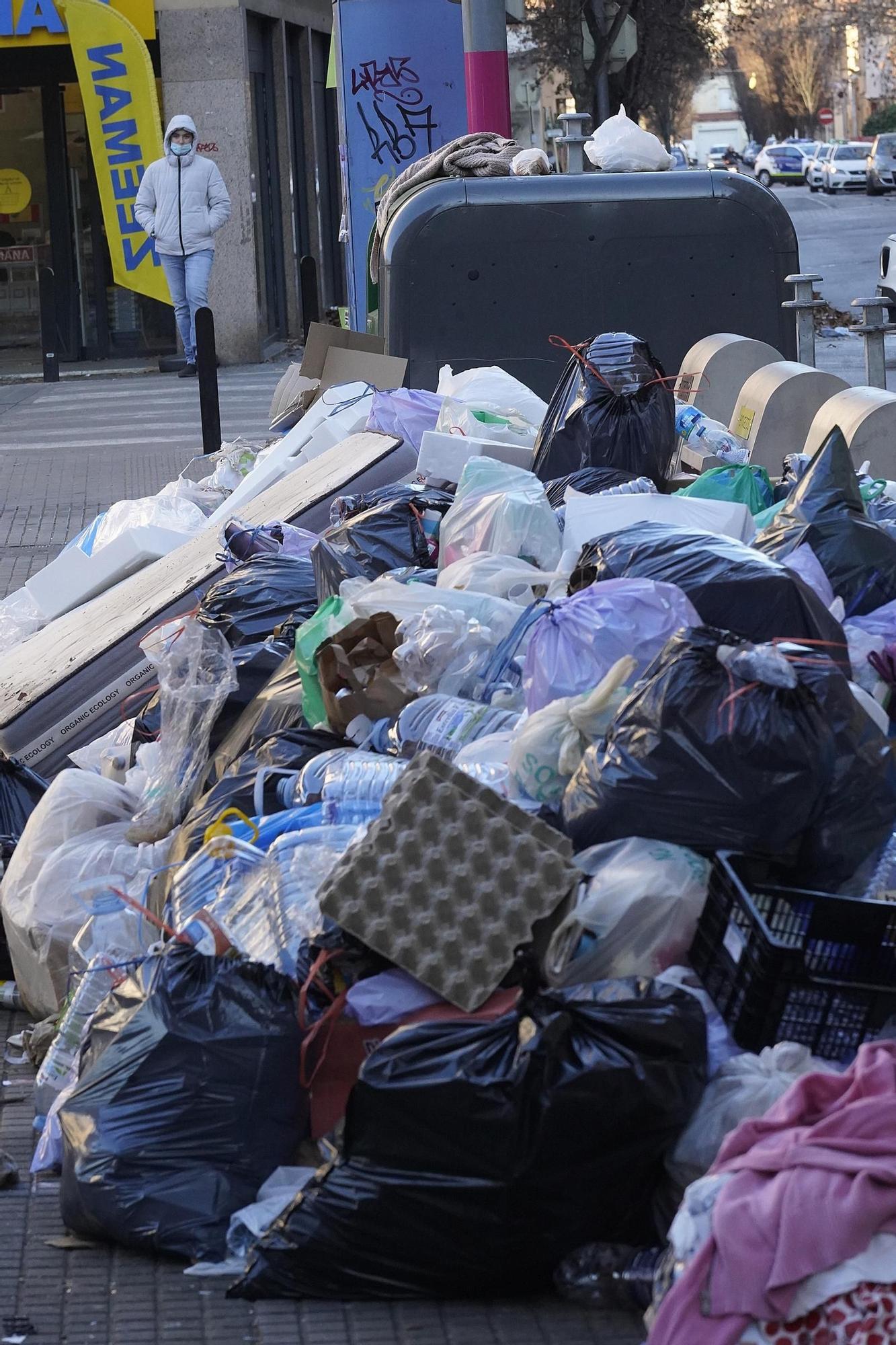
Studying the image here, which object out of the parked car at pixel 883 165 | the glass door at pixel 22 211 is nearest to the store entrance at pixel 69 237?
the glass door at pixel 22 211

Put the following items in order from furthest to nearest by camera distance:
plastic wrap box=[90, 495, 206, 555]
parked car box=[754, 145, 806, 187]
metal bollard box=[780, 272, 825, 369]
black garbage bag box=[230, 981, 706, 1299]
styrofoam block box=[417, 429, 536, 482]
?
1. parked car box=[754, 145, 806, 187]
2. metal bollard box=[780, 272, 825, 369]
3. plastic wrap box=[90, 495, 206, 555]
4. styrofoam block box=[417, 429, 536, 482]
5. black garbage bag box=[230, 981, 706, 1299]

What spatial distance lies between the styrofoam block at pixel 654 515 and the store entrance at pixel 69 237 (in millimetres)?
13817

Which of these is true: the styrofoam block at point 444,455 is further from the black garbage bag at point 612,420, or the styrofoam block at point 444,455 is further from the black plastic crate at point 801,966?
the black plastic crate at point 801,966

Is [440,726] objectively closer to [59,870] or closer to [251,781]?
[251,781]

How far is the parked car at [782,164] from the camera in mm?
62125

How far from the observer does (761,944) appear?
2562mm

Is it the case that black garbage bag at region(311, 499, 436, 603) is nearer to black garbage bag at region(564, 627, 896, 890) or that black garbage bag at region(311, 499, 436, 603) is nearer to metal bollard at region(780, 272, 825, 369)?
black garbage bag at region(564, 627, 896, 890)

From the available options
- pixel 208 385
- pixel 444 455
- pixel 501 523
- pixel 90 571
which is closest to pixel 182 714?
pixel 501 523

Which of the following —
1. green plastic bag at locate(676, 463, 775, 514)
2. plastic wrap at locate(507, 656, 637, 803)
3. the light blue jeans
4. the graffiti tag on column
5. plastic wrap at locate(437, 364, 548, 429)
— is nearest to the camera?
plastic wrap at locate(507, 656, 637, 803)

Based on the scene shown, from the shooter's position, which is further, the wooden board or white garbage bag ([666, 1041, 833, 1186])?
the wooden board

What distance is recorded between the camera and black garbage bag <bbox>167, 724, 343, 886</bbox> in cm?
355

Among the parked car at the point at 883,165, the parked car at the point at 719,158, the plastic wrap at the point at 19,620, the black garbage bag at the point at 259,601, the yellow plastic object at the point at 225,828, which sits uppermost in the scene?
the parked car at the point at 719,158

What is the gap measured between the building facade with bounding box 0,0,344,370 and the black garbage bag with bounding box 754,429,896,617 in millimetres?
13375

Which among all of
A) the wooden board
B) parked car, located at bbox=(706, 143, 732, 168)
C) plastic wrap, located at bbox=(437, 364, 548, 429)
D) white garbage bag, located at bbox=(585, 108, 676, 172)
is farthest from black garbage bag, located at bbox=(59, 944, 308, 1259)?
parked car, located at bbox=(706, 143, 732, 168)
